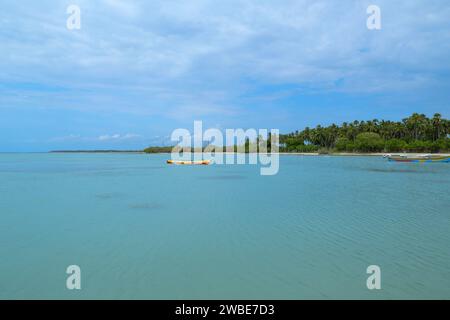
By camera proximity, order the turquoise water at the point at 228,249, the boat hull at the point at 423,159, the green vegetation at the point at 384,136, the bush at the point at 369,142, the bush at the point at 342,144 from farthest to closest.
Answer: the bush at the point at 342,144 < the bush at the point at 369,142 < the green vegetation at the point at 384,136 < the boat hull at the point at 423,159 < the turquoise water at the point at 228,249

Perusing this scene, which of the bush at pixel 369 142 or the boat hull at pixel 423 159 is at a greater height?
the bush at pixel 369 142

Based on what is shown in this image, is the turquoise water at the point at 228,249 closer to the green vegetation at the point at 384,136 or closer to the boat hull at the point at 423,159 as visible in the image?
the boat hull at the point at 423,159

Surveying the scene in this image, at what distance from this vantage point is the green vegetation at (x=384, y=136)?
92500mm

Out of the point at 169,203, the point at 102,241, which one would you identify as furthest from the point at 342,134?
the point at 102,241

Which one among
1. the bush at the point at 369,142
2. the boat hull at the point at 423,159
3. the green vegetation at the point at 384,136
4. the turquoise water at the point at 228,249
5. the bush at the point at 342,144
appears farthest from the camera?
the bush at the point at 342,144

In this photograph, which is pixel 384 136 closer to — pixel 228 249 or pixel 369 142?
pixel 369 142

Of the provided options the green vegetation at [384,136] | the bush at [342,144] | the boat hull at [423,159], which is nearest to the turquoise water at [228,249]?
the boat hull at [423,159]

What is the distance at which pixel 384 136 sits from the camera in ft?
361

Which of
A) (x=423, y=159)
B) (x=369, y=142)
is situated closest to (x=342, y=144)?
(x=369, y=142)

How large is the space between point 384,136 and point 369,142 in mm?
11340

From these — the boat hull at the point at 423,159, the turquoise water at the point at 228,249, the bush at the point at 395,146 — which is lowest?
the turquoise water at the point at 228,249

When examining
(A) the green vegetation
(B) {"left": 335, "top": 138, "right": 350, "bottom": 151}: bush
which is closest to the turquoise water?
(A) the green vegetation

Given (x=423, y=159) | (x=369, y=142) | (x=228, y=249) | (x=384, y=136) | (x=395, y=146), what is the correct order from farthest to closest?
(x=384, y=136)
(x=369, y=142)
(x=395, y=146)
(x=423, y=159)
(x=228, y=249)
